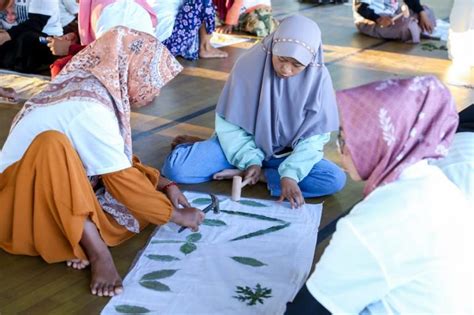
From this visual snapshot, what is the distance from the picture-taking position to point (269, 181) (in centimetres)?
276

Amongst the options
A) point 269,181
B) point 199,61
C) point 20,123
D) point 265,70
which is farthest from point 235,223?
point 199,61

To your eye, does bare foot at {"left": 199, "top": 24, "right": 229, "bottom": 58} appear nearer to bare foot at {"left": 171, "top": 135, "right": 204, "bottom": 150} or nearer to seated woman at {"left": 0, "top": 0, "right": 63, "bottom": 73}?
seated woman at {"left": 0, "top": 0, "right": 63, "bottom": 73}

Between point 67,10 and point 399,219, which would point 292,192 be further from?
point 67,10

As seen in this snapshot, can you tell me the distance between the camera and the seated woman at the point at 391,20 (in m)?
5.45

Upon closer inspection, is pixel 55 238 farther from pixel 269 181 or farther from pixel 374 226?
pixel 374 226

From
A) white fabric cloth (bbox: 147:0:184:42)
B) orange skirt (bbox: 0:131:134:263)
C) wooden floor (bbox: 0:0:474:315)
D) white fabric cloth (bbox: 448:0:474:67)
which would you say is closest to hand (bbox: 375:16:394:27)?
wooden floor (bbox: 0:0:474:315)

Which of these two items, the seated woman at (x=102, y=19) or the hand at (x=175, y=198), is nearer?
the hand at (x=175, y=198)

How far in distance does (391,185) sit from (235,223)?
1165 millimetres

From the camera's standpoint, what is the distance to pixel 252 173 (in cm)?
273

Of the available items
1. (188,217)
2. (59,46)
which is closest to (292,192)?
(188,217)

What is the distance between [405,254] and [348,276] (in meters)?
0.12

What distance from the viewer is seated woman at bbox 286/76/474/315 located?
4.31 ft

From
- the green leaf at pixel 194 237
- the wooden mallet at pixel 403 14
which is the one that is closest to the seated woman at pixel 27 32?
the green leaf at pixel 194 237

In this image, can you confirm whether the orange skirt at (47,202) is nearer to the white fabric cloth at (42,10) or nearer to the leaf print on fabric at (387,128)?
the leaf print on fabric at (387,128)
